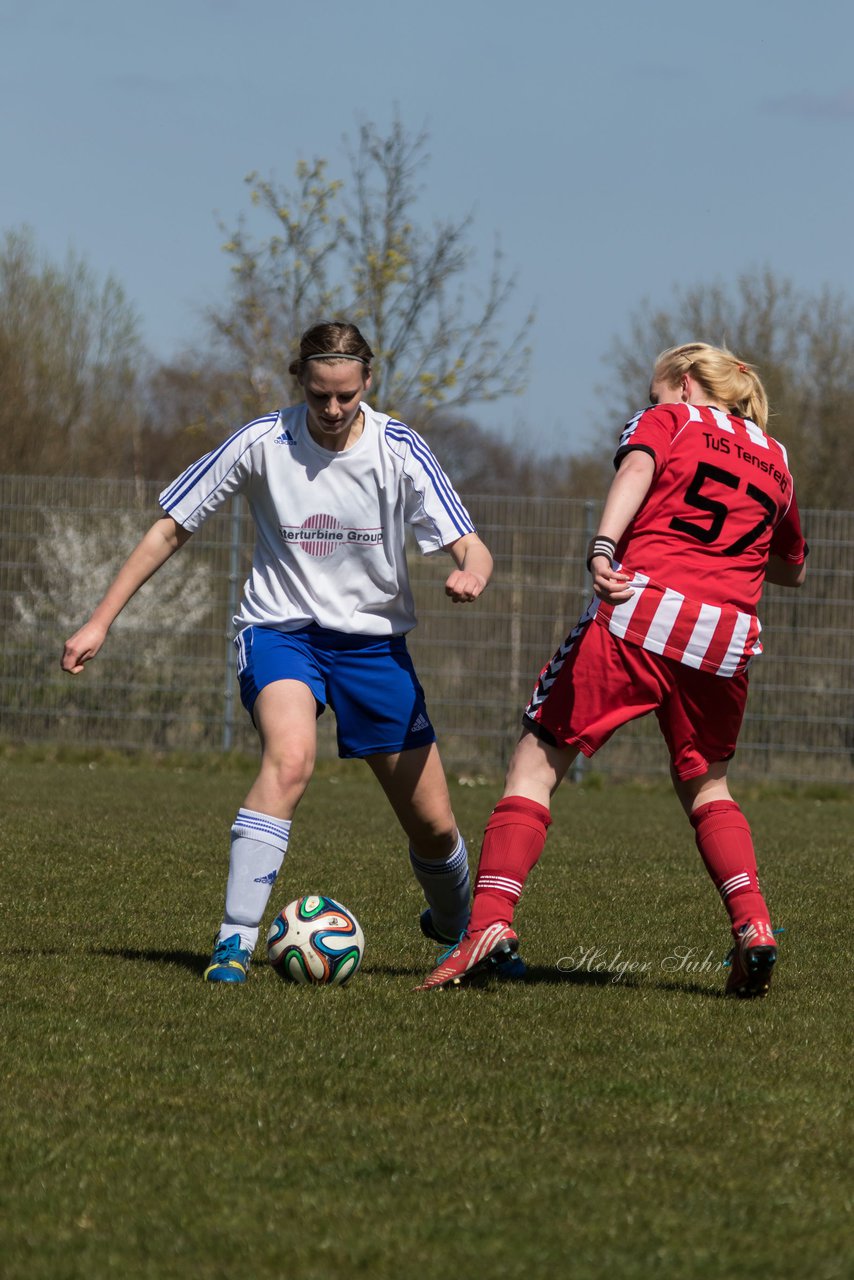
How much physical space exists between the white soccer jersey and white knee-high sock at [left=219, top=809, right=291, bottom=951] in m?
0.66

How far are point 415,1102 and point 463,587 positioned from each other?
70.3 inches

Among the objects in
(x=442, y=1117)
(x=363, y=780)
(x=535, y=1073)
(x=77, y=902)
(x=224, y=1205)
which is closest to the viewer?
(x=224, y=1205)

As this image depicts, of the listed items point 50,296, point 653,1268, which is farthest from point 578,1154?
point 50,296

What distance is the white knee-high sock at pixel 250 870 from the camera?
540 cm

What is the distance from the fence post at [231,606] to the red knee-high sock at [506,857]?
433 inches

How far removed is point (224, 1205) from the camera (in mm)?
3078

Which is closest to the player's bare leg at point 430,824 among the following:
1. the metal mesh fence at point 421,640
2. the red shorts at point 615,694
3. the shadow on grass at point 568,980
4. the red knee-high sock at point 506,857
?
the shadow on grass at point 568,980

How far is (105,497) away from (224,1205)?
13.8 metres

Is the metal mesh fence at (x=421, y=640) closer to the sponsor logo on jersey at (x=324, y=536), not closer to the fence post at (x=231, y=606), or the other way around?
the fence post at (x=231, y=606)

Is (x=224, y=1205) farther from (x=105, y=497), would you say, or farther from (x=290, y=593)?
(x=105, y=497)

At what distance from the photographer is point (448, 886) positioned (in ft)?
19.6

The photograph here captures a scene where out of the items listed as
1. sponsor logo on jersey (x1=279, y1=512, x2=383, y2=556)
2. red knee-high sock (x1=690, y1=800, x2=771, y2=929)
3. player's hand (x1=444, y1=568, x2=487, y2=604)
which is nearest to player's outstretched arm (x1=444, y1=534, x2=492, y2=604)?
player's hand (x1=444, y1=568, x2=487, y2=604)

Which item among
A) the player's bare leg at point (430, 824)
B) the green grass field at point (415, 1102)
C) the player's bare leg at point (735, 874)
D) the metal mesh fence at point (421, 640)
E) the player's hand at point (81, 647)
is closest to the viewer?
the green grass field at point (415, 1102)

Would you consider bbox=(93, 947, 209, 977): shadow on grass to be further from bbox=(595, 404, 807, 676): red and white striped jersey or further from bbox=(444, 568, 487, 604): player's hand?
bbox=(595, 404, 807, 676): red and white striped jersey
